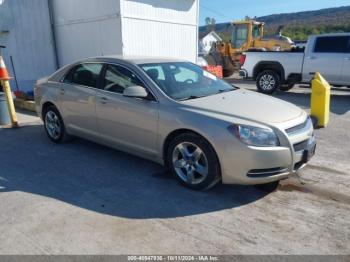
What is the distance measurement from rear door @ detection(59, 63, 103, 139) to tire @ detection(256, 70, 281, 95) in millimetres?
7936

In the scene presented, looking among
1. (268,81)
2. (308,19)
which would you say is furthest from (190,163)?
(308,19)

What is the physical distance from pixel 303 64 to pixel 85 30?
711cm

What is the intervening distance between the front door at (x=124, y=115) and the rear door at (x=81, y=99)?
182 mm

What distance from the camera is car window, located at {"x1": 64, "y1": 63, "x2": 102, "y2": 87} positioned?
5066mm

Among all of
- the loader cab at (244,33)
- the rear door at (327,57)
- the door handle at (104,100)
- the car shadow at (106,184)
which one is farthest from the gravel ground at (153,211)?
the loader cab at (244,33)

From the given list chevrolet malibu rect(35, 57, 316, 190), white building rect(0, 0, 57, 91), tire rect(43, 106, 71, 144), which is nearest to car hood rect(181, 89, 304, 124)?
chevrolet malibu rect(35, 57, 316, 190)

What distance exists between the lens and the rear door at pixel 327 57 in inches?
407

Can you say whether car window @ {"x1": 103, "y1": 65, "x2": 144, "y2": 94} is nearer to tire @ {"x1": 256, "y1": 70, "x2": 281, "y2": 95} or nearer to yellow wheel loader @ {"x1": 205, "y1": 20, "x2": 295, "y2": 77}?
tire @ {"x1": 256, "y1": 70, "x2": 281, "y2": 95}

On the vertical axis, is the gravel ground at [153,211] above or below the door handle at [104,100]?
below

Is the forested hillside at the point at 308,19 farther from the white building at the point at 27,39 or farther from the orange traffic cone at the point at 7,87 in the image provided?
the orange traffic cone at the point at 7,87

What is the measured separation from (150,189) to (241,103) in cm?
156

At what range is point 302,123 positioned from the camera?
12.9 feet

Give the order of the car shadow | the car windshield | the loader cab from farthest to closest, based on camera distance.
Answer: the loader cab
the car windshield
the car shadow

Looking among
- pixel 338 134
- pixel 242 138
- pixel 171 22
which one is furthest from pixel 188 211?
pixel 171 22
